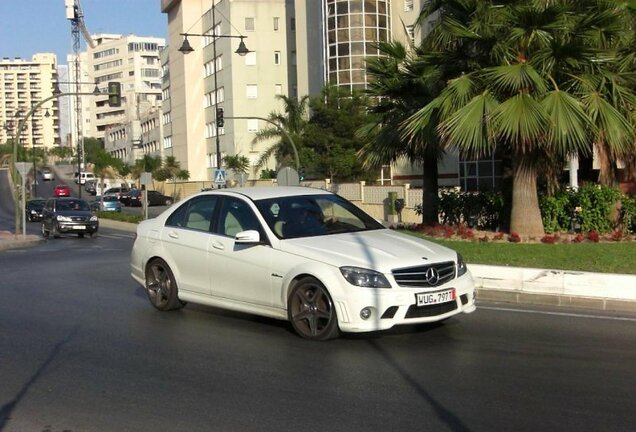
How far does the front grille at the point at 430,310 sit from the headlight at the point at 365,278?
36cm

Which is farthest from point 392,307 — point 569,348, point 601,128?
point 601,128

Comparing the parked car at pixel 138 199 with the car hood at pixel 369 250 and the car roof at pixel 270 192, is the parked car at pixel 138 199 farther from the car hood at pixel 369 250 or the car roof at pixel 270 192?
the car hood at pixel 369 250

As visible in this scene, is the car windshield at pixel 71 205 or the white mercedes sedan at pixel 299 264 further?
the car windshield at pixel 71 205

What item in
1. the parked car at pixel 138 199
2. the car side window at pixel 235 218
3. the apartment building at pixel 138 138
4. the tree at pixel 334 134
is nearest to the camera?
the car side window at pixel 235 218

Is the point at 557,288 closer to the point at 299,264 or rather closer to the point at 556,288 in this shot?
the point at 556,288

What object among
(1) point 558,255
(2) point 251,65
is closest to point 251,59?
(2) point 251,65

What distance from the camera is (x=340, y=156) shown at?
49.2 m

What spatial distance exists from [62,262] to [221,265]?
34.1 feet

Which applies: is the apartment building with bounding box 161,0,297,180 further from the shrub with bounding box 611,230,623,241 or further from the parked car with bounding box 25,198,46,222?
the shrub with bounding box 611,230,623,241

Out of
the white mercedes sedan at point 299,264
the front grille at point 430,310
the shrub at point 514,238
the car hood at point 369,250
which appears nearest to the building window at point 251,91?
the shrub at point 514,238

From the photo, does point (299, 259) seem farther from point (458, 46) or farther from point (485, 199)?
point (485, 199)

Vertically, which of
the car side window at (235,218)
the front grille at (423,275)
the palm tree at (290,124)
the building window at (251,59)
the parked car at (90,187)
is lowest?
the front grille at (423,275)

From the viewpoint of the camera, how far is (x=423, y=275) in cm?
805

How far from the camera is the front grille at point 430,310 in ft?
26.0
